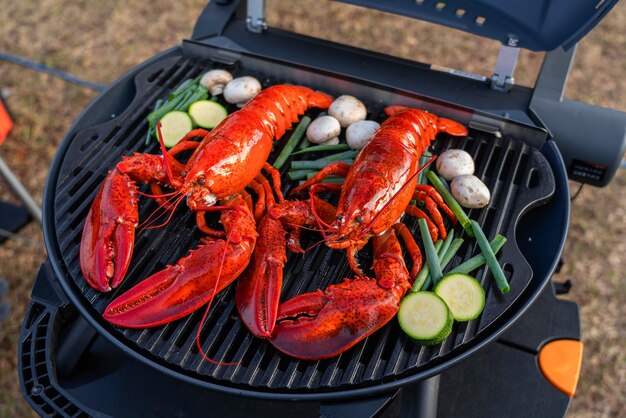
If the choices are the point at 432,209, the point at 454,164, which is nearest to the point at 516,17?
the point at 454,164

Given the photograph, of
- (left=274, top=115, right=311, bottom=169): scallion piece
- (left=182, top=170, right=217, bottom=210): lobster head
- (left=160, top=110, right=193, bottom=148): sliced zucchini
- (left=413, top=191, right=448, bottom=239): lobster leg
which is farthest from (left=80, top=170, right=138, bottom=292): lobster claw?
(left=413, top=191, right=448, bottom=239): lobster leg

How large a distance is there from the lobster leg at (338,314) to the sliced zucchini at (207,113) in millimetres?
1108

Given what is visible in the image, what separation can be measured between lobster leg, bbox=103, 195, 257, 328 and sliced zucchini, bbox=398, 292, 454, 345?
64cm

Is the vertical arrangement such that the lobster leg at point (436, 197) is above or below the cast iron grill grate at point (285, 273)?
above

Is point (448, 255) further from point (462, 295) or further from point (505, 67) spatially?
point (505, 67)

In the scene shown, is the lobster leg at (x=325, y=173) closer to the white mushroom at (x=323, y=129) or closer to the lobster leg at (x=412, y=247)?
the white mushroom at (x=323, y=129)

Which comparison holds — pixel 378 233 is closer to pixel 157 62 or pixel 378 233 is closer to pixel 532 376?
pixel 532 376

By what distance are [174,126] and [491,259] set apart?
1.58m

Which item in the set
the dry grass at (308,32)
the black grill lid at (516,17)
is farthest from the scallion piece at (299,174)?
the dry grass at (308,32)

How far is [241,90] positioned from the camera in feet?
9.32

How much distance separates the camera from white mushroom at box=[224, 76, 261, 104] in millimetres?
2846

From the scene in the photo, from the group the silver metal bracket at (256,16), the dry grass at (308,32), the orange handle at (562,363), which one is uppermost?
the silver metal bracket at (256,16)

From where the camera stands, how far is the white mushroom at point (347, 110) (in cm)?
276

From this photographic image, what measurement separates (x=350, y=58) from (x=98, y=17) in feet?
12.7
